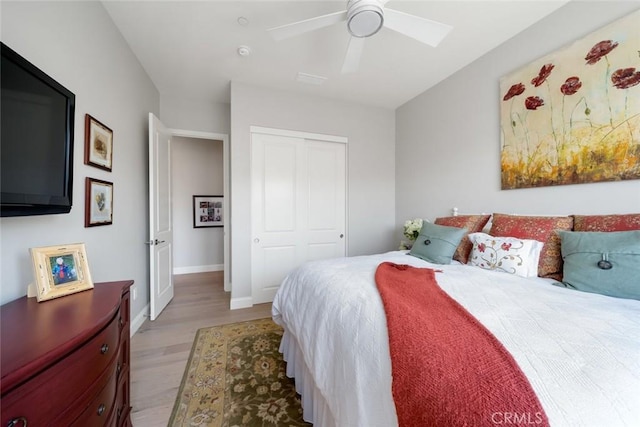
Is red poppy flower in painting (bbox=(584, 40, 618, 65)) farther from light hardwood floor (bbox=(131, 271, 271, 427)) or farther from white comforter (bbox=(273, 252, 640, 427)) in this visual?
light hardwood floor (bbox=(131, 271, 271, 427))

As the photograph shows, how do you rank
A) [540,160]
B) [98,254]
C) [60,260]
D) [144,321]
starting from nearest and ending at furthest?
1. [60,260]
2. [98,254]
3. [540,160]
4. [144,321]

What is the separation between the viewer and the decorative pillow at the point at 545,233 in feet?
5.04

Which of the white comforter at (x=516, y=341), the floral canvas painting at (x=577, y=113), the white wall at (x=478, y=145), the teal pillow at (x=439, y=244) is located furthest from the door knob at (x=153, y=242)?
the floral canvas painting at (x=577, y=113)

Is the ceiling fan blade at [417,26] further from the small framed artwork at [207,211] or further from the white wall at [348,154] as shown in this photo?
the small framed artwork at [207,211]

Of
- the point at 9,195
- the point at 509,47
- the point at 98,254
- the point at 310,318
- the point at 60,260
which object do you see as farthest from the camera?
the point at 509,47

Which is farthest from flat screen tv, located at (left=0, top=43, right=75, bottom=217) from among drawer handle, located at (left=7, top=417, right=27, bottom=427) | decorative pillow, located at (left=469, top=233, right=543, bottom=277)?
decorative pillow, located at (left=469, top=233, right=543, bottom=277)

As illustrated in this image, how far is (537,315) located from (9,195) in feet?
6.82

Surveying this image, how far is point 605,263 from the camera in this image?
4.03 feet

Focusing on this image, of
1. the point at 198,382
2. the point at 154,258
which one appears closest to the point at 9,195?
the point at 198,382

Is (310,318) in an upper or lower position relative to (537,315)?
lower

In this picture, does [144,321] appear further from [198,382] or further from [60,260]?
[60,260]

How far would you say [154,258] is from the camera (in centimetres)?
252

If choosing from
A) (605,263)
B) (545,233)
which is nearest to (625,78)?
(545,233)

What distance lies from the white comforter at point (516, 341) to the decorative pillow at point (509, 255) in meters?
0.12
